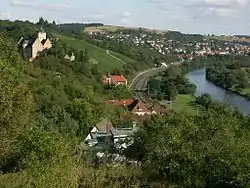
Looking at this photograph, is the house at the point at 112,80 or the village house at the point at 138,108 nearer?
the village house at the point at 138,108

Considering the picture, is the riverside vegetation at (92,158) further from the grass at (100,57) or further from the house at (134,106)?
the grass at (100,57)

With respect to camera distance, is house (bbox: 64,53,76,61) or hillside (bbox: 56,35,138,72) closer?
house (bbox: 64,53,76,61)

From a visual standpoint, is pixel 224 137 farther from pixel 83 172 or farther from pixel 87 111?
pixel 87 111

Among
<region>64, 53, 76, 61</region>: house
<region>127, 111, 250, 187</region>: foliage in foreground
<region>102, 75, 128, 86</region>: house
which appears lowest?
<region>102, 75, 128, 86</region>: house

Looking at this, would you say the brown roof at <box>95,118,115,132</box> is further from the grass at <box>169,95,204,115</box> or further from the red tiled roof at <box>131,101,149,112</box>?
the grass at <box>169,95,204,115</box>

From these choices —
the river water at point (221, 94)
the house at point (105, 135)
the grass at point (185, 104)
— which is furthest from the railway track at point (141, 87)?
the house at point (105, 135)

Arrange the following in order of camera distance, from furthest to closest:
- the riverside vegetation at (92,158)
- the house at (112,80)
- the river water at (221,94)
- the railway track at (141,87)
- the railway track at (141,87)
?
the house at (112,80) → the railway track at (141,87) → the railway track at (141,87) → the river water at (221,94) → the riverside vegetation at (92,158)

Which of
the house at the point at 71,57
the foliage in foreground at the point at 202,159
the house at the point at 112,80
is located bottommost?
the house at the point at 112,80

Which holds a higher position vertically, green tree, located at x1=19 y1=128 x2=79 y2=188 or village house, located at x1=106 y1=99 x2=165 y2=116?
green tree, located at x1=19 y1=128 x2=79 y2=188

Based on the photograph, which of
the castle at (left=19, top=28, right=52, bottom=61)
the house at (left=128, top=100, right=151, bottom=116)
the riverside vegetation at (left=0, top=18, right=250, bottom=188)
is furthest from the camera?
the castle at (left=19, top=28, right=52, bottom=61)

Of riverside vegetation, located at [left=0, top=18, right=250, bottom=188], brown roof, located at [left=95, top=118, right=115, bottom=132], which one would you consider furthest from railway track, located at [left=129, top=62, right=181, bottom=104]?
riverside vegetation, located at [left=0, top=18, right=250, bottom=188]

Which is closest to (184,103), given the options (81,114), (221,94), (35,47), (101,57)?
(221,94)

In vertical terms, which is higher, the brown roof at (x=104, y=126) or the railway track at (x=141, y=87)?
the brown roof at (x=104, y=126)

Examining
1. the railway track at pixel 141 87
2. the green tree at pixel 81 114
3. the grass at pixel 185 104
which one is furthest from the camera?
the railway track at pixel 141 87
